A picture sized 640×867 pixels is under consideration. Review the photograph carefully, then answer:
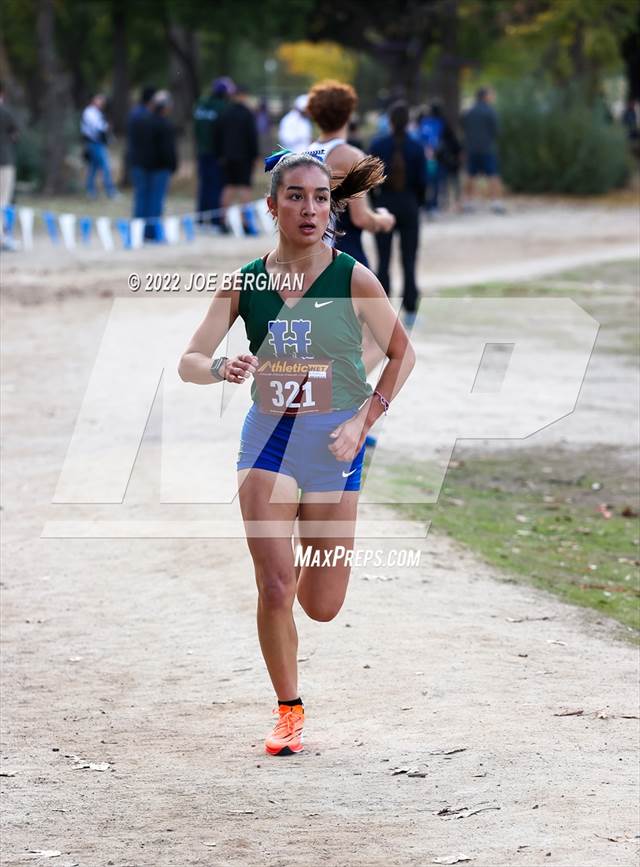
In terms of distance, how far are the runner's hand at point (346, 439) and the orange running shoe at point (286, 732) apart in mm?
1019

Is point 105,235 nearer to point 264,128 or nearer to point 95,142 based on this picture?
point 95,142

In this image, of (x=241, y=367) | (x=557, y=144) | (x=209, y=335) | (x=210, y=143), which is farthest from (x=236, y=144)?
(x=241, y=367)

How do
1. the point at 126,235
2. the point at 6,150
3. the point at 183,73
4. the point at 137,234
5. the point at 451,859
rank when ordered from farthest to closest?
the point at 183,73, the point at 126,235, the point at 137,234, the point at 6,150, the point at 451,859

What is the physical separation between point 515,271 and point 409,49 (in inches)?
618

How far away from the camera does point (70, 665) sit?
693cm

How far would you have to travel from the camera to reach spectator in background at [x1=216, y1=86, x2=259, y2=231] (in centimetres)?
2242

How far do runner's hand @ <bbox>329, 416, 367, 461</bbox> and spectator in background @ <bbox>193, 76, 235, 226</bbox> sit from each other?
1803 cm

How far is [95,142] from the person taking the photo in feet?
101

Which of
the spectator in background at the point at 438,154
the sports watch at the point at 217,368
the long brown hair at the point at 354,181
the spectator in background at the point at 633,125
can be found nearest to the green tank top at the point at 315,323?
the sports watch at the point at 217,368

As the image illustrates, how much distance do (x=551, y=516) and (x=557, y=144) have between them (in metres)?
24.0

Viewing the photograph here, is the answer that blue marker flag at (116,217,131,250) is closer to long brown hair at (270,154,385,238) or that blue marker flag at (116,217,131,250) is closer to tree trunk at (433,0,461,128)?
tree trunk at (433,0,461,128)

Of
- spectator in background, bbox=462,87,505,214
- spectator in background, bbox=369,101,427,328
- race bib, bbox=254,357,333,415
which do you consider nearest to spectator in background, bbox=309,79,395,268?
spectator in background, bbox=369,101,427,328

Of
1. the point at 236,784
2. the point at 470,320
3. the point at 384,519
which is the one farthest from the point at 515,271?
the point at 236,784

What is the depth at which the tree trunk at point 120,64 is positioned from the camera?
130ft
